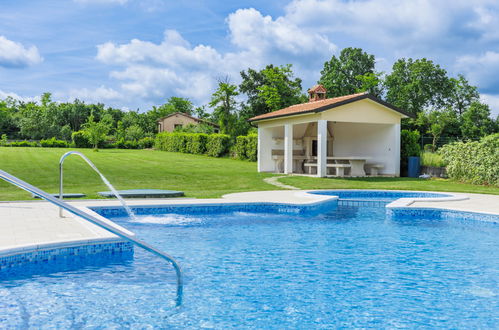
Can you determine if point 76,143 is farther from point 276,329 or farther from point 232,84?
point 276,329

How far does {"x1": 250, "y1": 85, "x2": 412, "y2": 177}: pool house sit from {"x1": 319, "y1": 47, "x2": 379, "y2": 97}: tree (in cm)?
2786

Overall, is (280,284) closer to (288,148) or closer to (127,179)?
(127,179)

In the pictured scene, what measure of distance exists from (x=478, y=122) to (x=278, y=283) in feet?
139

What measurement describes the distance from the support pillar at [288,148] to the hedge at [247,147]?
7718 millimetres

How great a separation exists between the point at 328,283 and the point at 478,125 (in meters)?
41.9

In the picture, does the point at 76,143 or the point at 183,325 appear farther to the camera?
the point at 76,143

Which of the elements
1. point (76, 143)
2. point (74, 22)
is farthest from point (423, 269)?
point (76, 143)

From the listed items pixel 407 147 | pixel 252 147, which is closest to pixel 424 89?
pixel 252 147

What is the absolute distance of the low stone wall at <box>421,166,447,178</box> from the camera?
20.4 metres

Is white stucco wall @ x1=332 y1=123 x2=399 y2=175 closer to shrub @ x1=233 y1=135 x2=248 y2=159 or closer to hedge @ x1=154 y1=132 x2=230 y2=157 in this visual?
shrub @ x1=233 y1=135 x2=248 y2=159

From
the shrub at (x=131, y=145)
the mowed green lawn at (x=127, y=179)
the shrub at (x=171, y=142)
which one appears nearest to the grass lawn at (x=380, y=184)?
the mowed green lawn at (x=127, y=179)

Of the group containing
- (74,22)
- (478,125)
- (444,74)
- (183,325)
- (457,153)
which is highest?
(444,74)

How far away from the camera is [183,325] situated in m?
4.46

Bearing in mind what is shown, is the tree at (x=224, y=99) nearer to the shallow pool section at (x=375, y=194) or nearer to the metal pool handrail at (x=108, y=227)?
the shallow pool section at (x=375, y=194)
